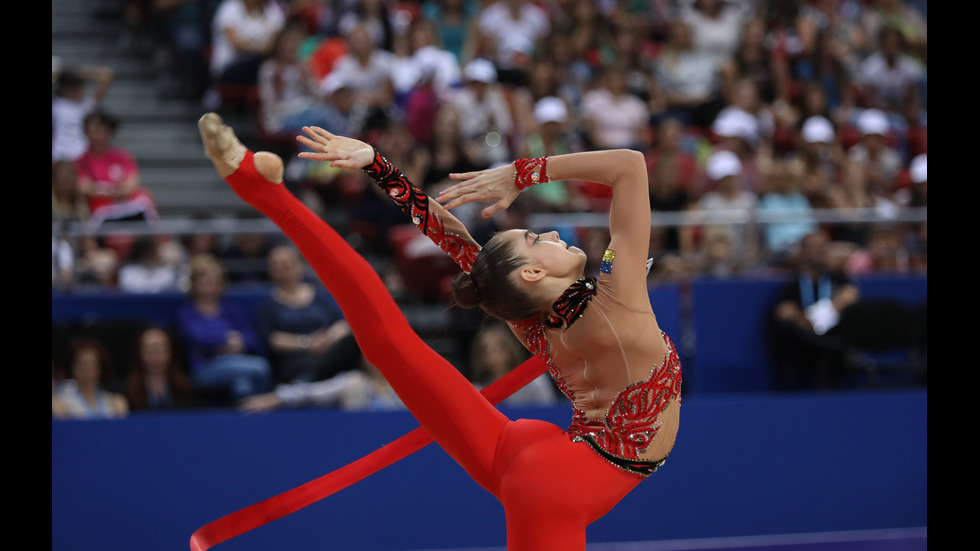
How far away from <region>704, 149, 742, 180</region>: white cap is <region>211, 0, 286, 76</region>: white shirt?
312 cm

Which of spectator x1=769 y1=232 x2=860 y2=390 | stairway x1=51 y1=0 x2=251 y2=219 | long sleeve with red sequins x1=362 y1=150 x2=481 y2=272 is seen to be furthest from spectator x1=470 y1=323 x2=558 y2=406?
stairway x1=51 y1=0 x2=251 y2=219

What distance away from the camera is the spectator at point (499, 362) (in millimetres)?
4637

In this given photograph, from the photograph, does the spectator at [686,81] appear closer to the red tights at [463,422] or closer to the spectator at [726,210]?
the spectator at [726,210]

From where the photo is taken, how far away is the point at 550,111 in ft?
21.4

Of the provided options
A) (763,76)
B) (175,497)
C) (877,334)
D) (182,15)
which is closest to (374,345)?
(175,497)

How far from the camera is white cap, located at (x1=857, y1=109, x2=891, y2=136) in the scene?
283 inches

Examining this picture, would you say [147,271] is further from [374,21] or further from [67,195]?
[374,21]

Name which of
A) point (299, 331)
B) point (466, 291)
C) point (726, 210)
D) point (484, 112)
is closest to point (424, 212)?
point (466, 291)

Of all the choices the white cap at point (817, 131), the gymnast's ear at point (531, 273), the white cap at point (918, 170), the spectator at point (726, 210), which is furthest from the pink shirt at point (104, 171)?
the white cap at point (918, 170)

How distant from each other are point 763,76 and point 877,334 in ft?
10.7

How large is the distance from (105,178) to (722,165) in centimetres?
370

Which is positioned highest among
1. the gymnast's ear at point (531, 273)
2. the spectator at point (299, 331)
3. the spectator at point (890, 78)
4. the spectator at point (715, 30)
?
the spectator at point (715, 30)

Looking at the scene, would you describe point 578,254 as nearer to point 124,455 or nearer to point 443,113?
point 124,455

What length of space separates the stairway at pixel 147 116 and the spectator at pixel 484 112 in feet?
5.63
